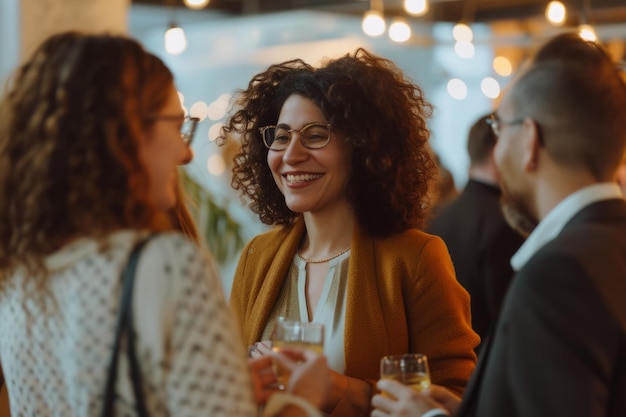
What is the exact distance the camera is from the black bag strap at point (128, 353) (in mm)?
1562

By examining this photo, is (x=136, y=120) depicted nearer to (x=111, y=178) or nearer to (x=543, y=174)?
(x=111, y=178)

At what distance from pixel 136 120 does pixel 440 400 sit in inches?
41.8

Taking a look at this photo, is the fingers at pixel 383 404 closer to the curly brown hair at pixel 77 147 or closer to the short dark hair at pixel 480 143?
the curly brown hair at pixel 77 147

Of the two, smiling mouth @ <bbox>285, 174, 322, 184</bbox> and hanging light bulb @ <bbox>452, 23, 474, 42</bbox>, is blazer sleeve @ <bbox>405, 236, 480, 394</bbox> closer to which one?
smiling mouth @ <bbox>285, 174, 322, 184</bbox>

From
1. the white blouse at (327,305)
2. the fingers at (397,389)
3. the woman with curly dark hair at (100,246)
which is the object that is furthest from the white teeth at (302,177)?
the woman with curly dark hair at (100,246)

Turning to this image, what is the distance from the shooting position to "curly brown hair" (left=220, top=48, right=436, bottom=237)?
9.20ft

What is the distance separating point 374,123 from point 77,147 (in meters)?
1.35

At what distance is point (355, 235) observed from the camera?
278 cm

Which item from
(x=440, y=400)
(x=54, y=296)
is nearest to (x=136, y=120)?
(x=54, y=296)

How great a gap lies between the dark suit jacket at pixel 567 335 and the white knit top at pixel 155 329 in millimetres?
521

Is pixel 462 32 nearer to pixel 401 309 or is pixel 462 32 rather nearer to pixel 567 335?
pixel 401 309

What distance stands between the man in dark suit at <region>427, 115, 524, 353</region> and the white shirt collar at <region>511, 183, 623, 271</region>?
2.10 m

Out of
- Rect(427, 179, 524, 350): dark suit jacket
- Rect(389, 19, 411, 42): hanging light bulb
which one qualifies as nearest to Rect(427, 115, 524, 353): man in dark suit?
Rect(427, 179, 524, 350): dark suit jacket

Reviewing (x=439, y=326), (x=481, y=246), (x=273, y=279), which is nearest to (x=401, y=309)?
(x=439, y=326)
